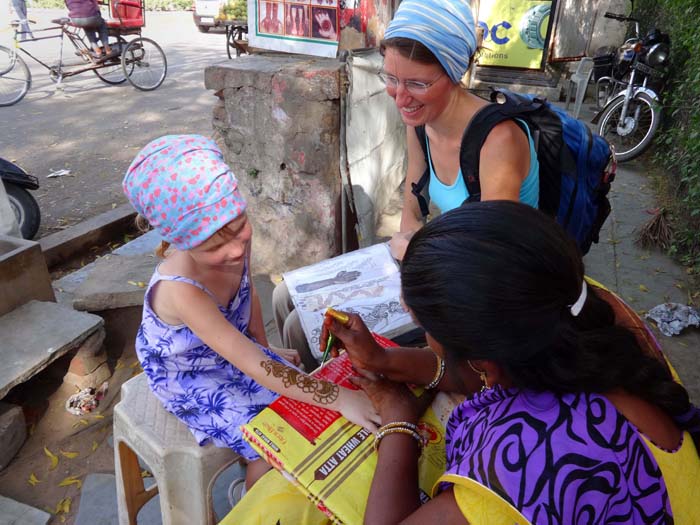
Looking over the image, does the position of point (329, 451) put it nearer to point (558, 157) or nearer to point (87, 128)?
point (558, 157)

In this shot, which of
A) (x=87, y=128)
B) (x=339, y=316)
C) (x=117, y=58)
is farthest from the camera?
(x=117, y=58)

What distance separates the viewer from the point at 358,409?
124cm

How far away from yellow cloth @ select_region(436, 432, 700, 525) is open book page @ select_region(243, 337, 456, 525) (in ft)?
0.71

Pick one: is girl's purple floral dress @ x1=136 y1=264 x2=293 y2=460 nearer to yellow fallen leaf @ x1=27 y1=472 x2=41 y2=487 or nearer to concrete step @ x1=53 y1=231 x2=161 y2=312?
yellow fallen leaf @ x1=27 y1=472 x2=41 y2=487

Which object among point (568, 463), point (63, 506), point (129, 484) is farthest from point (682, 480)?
point (63, 506)

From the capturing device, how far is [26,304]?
2.83m

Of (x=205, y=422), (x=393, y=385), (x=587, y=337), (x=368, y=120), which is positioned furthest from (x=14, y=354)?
(x=587, y=337)

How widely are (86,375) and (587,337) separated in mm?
2675

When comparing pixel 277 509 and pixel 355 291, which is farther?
pixel 355 291

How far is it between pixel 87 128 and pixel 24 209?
3152mm

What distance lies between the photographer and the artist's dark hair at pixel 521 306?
0.89 meters

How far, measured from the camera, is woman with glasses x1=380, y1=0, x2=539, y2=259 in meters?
1.57

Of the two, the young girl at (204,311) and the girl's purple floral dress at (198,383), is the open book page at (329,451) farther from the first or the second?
the girl's purple floral dress at (198,383)

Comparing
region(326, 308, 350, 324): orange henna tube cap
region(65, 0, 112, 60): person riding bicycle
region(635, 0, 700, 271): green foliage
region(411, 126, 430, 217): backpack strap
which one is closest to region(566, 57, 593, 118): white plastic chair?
region(635, 0, 700, 271): green foliage
